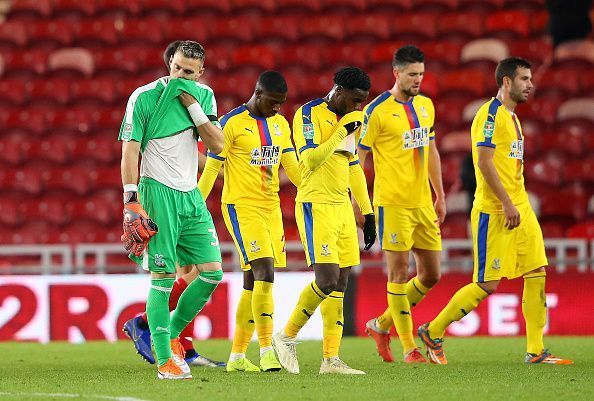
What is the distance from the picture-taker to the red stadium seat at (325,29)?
55.3 feet

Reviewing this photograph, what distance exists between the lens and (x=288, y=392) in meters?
6.61

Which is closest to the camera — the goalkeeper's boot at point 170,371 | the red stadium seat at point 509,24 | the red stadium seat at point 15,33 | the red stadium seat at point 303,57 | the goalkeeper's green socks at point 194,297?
the goalkeeper's boot at point 170,371

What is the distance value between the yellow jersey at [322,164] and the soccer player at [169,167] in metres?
0.63

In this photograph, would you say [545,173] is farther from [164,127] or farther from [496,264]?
[164,127]

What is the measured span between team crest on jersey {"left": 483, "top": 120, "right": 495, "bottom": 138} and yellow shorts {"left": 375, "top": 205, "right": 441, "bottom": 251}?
754 mm

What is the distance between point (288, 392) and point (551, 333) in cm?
581

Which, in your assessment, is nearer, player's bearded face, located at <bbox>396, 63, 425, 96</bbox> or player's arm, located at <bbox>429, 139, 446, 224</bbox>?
player's bearded face, located at <bbox>396, 63, 425, 96</bbox>

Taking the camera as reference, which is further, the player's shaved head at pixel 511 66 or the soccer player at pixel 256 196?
the player's shaved head at pixel 511 66

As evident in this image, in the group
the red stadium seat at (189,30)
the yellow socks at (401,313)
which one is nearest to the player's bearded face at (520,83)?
the yellow socks at (401,313)

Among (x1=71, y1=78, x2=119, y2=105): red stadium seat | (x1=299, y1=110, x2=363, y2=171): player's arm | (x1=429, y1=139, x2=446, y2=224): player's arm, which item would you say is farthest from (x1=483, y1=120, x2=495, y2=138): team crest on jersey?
(x1=71, y1=78, x2=119, y2=105): red stadium seat

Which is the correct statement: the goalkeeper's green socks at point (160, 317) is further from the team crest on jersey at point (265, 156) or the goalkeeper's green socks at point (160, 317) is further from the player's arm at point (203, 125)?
the team crest on jersey at point (265, 156)

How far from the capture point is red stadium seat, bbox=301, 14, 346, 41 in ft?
55.3

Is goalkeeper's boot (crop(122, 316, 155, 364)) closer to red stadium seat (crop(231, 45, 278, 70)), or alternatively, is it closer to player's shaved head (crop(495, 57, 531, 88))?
player's shaved head (crop(495, 57, 531, 88))

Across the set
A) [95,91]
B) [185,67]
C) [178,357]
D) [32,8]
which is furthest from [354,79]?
[32,8]
